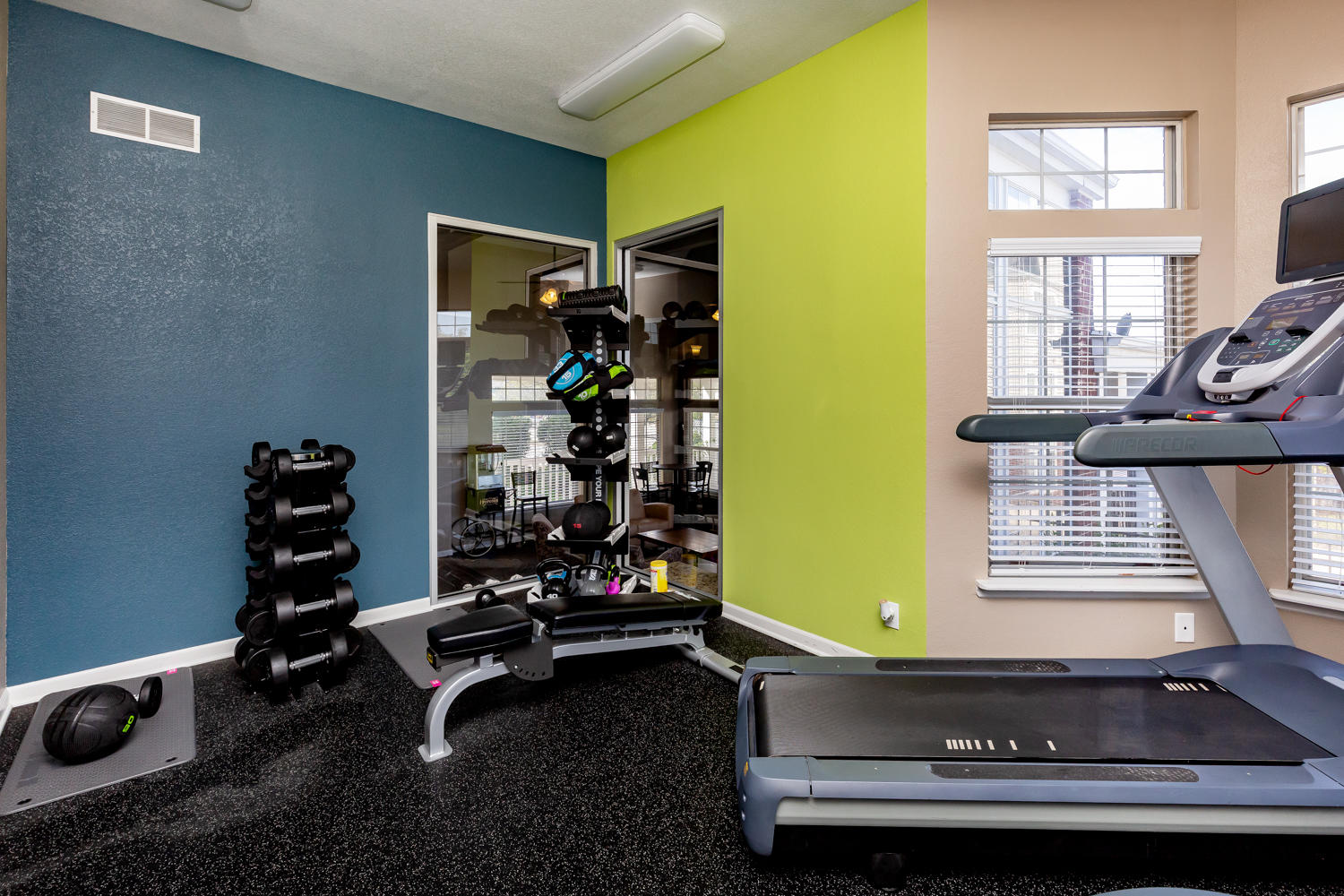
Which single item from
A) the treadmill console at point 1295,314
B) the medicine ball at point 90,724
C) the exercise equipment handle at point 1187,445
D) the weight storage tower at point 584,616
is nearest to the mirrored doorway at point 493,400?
the weight storage tower at point 584,616

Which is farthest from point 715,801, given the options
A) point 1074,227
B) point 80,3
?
point 80,3

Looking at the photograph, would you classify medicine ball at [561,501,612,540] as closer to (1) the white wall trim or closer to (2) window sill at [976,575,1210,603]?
(2) window sill at [976,575,1210,603]

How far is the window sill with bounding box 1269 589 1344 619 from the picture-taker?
7.59 feet

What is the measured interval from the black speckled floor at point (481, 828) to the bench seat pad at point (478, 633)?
1.22 ft

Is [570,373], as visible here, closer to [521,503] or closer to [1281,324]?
[521,503]

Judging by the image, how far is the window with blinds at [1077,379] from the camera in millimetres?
2580

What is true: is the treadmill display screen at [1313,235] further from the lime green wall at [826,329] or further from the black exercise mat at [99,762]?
the black exercise mat at [99,762]

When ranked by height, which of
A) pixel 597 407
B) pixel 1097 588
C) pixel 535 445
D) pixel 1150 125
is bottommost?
pixel 1097 588

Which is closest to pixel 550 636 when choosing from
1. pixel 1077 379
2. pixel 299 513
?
pixel 299 513

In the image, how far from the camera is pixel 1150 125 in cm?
261

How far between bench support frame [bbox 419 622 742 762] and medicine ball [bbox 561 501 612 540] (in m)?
0.66

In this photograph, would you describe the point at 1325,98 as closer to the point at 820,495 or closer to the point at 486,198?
the point at 820,495

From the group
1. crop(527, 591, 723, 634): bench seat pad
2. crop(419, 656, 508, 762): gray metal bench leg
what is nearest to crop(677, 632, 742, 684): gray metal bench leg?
crop(527, 591, 723, 634): bench seat pad

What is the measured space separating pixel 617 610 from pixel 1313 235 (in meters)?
2.71
